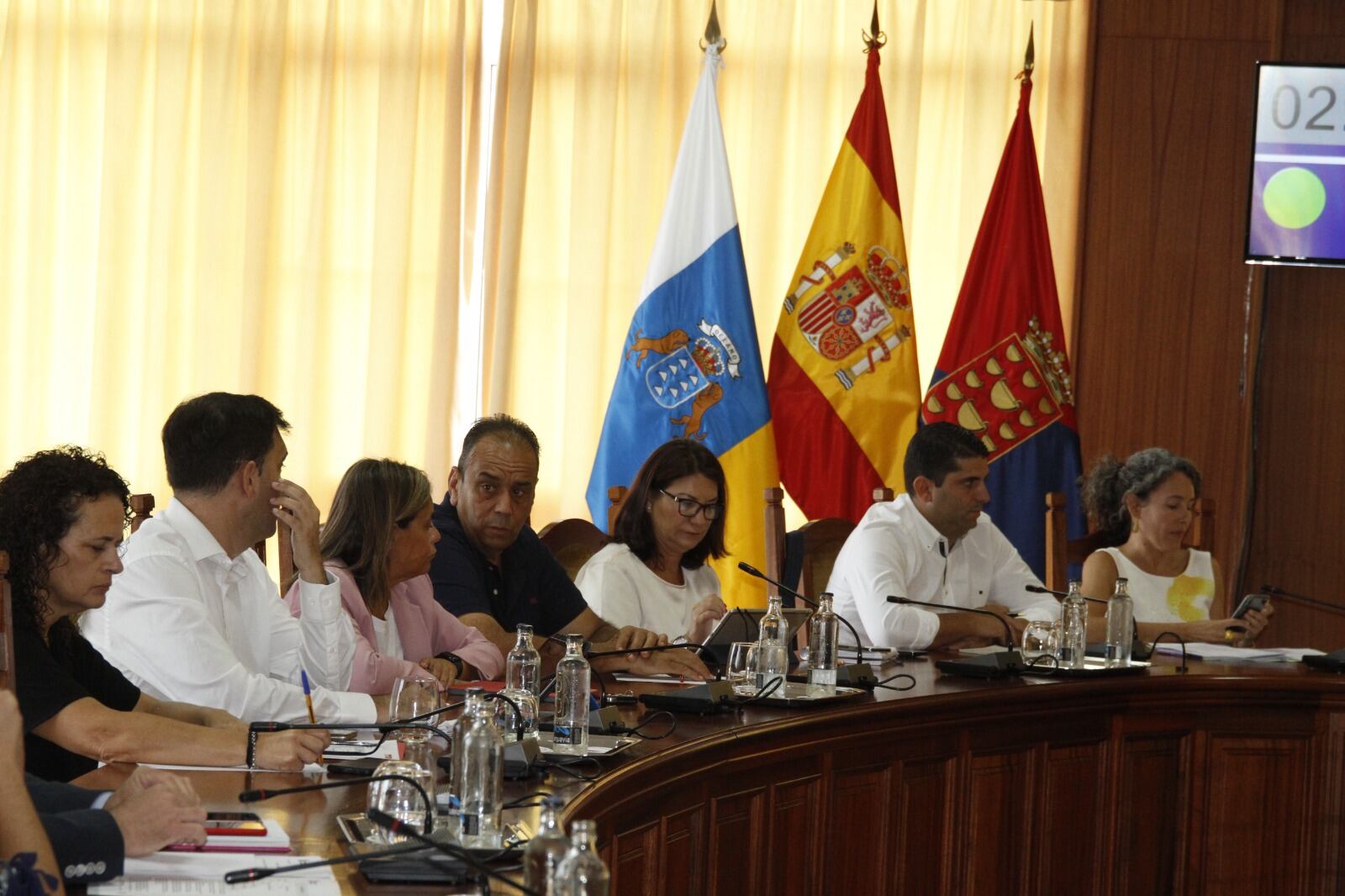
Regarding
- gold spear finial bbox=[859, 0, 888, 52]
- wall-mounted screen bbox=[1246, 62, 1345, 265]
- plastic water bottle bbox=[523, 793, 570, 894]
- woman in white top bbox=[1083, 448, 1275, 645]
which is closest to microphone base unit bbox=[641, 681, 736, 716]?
plastic water bottle bbox=[523, 793, 570, 894]

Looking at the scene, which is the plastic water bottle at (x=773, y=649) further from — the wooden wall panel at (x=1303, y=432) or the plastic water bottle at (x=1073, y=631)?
the wooden wall panel at (x=1303, y=432)

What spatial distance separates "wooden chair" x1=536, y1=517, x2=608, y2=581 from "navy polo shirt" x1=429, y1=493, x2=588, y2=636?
31 centimetres

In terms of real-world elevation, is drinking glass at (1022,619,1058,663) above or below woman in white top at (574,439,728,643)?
below

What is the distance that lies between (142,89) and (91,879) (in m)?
4.13

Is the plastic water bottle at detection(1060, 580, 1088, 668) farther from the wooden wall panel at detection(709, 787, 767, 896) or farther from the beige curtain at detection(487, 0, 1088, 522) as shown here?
the beige curtain at detection(487, 0, 1088, 522)

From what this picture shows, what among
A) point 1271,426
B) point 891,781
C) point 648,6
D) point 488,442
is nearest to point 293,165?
point 648,6

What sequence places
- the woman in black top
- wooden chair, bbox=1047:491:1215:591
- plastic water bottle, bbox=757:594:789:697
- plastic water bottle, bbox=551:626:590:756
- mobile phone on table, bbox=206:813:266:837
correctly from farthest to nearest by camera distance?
wooden chair, bbox=1047:491:1215:591, plastic water bottle, bbox=757:594:789:697, plastic water bottle, bbox=551:626:590:756, the woman in black top, mobile phone on table, bbox=206:813:266:837

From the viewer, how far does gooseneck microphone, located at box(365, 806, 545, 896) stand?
4.37 feet

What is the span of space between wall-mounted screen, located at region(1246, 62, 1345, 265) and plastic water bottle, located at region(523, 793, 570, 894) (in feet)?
15.2

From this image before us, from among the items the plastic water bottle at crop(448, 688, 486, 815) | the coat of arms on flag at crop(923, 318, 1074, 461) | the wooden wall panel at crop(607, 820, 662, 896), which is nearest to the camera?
the plastic water bottle at crop(448, 688, 486, 815)

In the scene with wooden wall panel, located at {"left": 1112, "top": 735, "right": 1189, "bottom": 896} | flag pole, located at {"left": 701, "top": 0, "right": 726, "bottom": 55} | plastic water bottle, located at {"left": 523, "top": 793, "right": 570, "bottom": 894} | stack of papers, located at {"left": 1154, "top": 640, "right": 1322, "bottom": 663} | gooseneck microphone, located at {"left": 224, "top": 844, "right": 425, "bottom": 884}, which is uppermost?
flag pole, located at {"left": 701, "top": 0, "right": 726, "bottom": 55}

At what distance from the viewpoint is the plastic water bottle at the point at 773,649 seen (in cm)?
306

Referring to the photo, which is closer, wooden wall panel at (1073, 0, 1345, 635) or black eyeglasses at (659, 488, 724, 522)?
black eyeglasses at (659, 488, 724, 522)

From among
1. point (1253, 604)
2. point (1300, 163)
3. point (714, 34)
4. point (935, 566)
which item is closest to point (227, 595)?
point (935, 566)
